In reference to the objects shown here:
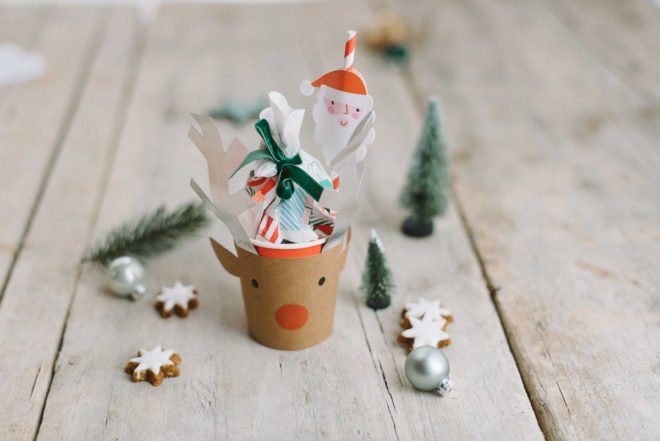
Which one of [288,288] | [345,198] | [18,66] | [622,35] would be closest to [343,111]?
[345,198]

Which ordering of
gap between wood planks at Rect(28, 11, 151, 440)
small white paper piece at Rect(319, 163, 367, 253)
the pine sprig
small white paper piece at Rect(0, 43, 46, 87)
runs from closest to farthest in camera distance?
small white paper piece at Rect(319, 163, 367, 253) < gap between wood planks at Rect(28, 11, 151, 440) < the pine sprig < small white paper piece at Rect(0, 43, 46, 87)

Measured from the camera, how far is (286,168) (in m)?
0.89

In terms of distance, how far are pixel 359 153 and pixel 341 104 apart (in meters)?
0.07

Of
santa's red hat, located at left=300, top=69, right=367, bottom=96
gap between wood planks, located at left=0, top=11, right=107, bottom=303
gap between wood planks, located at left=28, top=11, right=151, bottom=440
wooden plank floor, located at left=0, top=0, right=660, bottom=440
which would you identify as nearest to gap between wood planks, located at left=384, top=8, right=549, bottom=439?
wooden plank floor, located at left=0, top=0, right=660, bottom=440

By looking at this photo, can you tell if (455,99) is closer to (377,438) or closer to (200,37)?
(200,37)

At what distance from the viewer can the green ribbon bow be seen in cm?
88

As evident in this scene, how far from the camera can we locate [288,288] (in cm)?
92

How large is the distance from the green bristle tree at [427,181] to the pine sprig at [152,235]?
0.35 meters

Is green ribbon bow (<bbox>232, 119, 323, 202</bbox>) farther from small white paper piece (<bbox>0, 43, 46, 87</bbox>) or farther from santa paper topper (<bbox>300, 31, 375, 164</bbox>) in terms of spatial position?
small white paper piece (<bbox>0, 43, 46, 87</bbox>)

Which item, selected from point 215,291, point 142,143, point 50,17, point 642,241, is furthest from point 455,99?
point 50,17

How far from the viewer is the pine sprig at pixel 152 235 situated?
3.70 feet

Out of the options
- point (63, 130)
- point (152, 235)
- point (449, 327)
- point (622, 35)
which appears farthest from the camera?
point (622, 35)

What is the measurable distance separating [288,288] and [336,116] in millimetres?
231

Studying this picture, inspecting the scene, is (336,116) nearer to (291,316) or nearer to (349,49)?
(349,49)
